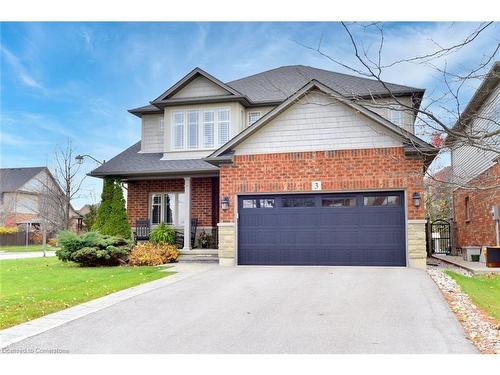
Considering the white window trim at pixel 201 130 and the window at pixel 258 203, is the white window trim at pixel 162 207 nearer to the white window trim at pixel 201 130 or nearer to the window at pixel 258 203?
the white window trim at pixel 201 130

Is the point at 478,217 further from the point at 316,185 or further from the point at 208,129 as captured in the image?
the point at 208,129

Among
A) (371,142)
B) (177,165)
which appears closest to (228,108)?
(177,165)

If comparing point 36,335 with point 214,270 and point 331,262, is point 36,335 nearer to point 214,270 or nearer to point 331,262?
point 214,270

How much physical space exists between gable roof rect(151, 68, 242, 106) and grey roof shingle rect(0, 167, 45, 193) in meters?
24.1

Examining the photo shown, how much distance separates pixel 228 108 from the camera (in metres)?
16.8

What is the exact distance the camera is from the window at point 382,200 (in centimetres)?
1313

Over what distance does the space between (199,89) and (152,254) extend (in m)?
6.10

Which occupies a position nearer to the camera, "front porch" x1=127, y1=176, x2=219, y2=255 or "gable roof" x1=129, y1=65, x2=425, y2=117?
"gable roof" x1=129, y1=65, x2=425, y2=117

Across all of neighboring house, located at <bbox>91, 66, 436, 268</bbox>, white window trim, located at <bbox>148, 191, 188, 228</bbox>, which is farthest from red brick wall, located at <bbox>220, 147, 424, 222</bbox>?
white window trim, located at <bbox>148, 191, 188, 228</bbox>

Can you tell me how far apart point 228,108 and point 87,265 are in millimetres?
6987

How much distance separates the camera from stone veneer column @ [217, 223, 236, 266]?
14.0 metres

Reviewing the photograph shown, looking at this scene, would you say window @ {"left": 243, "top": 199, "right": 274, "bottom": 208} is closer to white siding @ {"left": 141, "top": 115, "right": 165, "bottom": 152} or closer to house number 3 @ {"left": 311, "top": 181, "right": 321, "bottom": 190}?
house number 3 @ {"left": 311, "top": 181, "right": 321, "bottom": 190}

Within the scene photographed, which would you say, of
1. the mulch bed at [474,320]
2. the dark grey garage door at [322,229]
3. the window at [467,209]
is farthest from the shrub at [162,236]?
the window at [467,209]

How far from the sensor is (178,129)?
17219 mm
